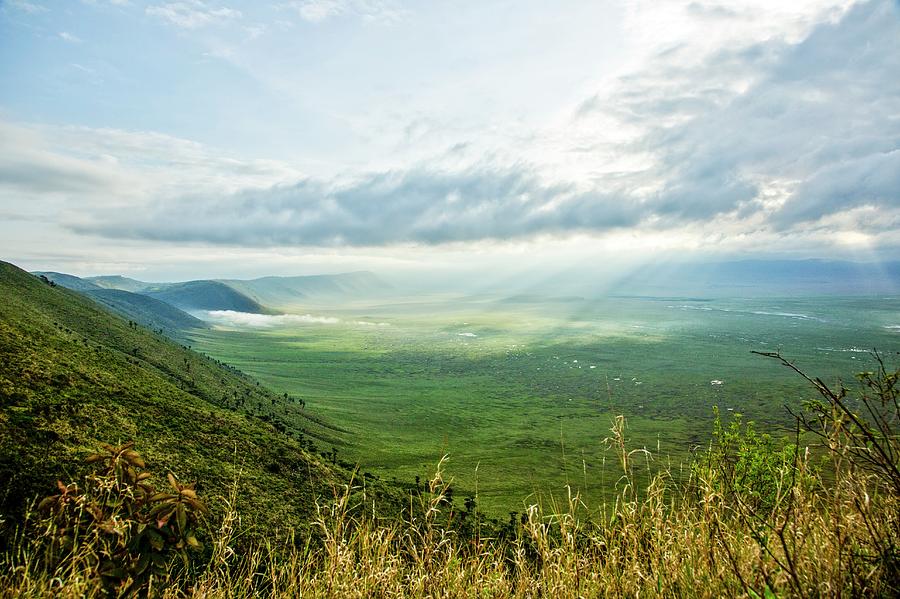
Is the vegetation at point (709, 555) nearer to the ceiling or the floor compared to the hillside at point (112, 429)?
nearer to the ceiling

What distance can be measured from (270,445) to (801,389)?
176 meters

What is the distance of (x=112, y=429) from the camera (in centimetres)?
3011

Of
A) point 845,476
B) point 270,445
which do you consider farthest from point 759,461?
point 270,445

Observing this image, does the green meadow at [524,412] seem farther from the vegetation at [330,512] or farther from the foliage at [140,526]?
the foliage at [140,526]

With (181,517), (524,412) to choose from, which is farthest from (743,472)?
(524,412)

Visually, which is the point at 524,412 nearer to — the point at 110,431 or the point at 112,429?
the point at 112,429

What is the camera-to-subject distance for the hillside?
2153 cm

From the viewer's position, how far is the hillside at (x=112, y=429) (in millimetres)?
21531

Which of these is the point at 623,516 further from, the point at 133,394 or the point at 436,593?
the point at 133,394

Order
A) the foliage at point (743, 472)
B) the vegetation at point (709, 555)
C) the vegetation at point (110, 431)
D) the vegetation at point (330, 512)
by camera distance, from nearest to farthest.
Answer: the vegetation at point (709, 555) → the vegetation at point (330, 512) → the foliage at point (743, 472) → the vegetation at point (110, 431)

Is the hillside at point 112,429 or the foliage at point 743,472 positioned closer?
the foliage at point 743,472

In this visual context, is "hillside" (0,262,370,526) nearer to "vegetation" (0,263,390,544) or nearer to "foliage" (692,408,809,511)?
"vegetation" (0,263,390,544)

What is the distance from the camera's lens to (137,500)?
14.7ft

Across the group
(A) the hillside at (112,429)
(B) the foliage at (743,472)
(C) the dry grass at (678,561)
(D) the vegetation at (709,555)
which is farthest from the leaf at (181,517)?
(A) the hillside at (112,429)
